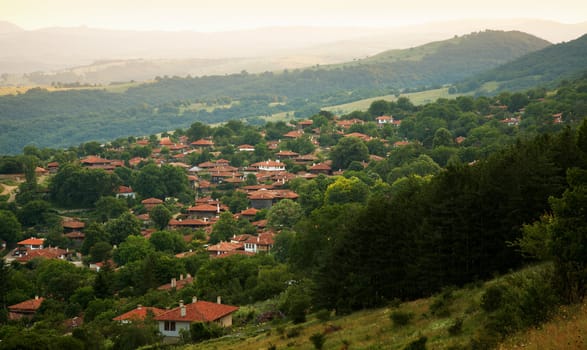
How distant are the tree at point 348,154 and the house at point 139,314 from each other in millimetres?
49753

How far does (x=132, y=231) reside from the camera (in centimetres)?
6769

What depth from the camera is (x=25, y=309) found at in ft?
157

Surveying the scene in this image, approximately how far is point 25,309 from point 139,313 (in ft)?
40.3

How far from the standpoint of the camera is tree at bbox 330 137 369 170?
87.9 m

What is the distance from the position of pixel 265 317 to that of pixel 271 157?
224 feet

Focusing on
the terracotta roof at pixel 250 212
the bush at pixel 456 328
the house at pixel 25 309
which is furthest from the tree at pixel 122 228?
the bush at pixel 456 328

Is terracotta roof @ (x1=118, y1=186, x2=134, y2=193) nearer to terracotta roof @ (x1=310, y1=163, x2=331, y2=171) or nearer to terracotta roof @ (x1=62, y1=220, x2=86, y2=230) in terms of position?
terracotta roof @ (x1=62, y1=220, x2=86, y2=230)

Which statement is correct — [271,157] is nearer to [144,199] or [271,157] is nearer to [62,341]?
[144,199]

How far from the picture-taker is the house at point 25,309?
47.3 m

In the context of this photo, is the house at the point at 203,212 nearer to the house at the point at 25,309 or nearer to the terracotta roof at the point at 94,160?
the terracotta roof at the point at 94,160

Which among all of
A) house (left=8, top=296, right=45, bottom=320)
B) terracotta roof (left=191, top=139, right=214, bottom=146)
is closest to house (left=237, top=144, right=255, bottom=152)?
terracotta roof (left=191, top=139, right=214, bottom=146)

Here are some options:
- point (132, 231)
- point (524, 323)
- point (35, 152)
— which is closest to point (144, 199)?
point (132, 231)

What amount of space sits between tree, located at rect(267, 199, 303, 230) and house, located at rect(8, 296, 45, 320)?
21069mm

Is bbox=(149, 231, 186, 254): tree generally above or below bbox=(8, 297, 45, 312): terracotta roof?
below
